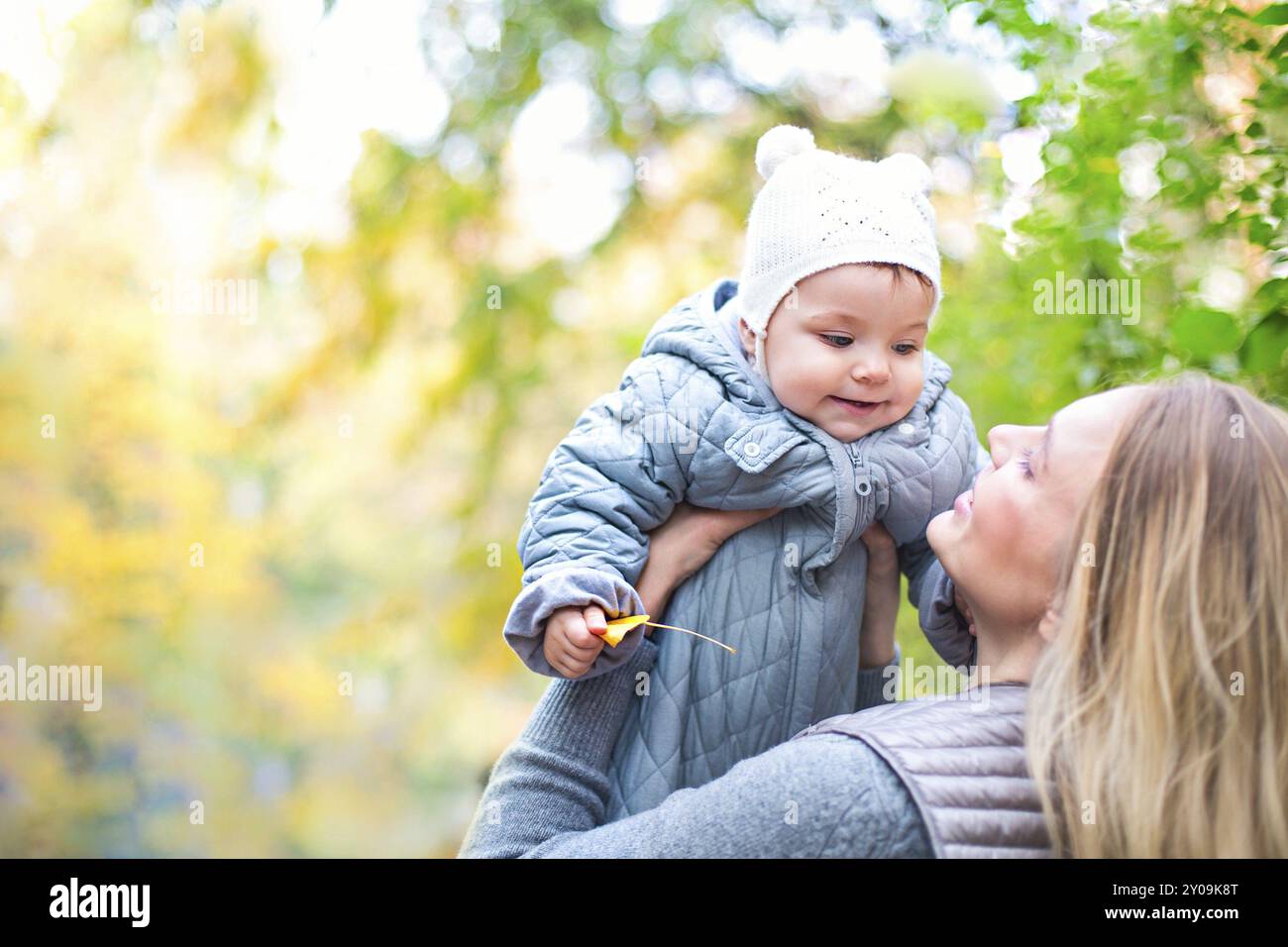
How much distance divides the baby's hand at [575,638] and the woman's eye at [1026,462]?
47 centimetres

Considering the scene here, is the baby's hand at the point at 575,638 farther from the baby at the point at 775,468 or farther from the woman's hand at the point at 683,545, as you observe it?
the woman's hand at the point at 683,545

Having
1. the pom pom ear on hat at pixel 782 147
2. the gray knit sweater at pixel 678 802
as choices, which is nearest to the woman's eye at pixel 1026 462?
the gray knit sweater at pixel 678 802

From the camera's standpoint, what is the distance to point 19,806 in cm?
584

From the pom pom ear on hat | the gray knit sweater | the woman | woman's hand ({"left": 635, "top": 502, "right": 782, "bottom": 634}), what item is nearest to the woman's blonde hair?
the woman

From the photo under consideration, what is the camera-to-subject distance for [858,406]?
1.39 m

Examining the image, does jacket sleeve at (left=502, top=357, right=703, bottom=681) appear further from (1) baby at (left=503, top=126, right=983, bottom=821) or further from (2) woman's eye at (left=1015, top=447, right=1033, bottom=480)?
(2) woman's eye at (left=1015, top=447, right=1033, bottom=480)

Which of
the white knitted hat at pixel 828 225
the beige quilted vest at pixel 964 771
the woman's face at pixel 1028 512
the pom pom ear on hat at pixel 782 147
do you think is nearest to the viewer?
the beige quilted vest at pixel 964 771

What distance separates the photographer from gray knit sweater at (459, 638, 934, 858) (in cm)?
110

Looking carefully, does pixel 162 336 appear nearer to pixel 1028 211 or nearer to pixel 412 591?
pixel 412 591

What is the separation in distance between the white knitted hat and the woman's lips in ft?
0.31

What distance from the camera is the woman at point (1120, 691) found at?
1098mm

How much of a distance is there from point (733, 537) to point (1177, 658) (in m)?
0.51

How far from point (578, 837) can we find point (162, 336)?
16.6 feet

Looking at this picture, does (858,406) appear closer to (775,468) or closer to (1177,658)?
(775,468)
